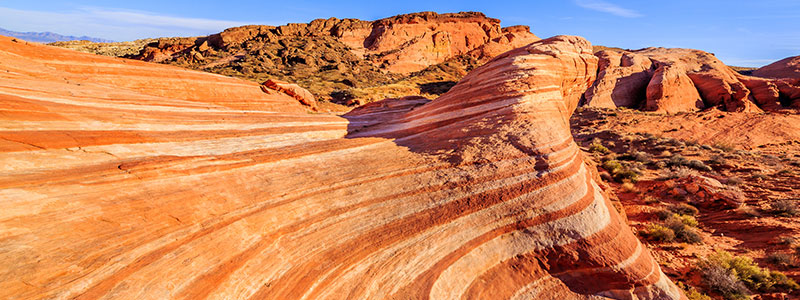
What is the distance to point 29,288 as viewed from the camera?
245 centimetres

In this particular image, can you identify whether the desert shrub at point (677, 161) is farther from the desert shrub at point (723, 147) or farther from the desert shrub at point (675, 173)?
the desert shrub at point (723, 147)

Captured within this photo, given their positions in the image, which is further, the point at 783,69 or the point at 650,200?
the point at 783,69

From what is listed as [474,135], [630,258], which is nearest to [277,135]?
[474,135]

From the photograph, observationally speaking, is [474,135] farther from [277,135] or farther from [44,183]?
[44,183]

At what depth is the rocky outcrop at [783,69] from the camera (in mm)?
46822

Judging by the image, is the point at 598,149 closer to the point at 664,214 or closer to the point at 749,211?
the point at 749,211

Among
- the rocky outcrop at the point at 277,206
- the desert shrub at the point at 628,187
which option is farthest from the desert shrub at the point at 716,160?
the rocky outcrop at the point at 277,206

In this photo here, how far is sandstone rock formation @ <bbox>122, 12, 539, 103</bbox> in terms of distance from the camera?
44.4 m

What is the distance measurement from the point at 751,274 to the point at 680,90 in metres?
35.7

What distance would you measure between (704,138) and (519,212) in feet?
84.5

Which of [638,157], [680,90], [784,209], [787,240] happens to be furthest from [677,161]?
[680,90]

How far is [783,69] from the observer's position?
162 ft

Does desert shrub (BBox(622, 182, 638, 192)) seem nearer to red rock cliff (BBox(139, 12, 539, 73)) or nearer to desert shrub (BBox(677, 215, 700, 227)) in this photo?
desert shrub (BBox(677, 215, 700, 227))

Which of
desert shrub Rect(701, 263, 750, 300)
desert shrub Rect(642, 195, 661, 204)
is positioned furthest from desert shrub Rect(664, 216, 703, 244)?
desert shrub Rect(642, 195, 661, 204)
